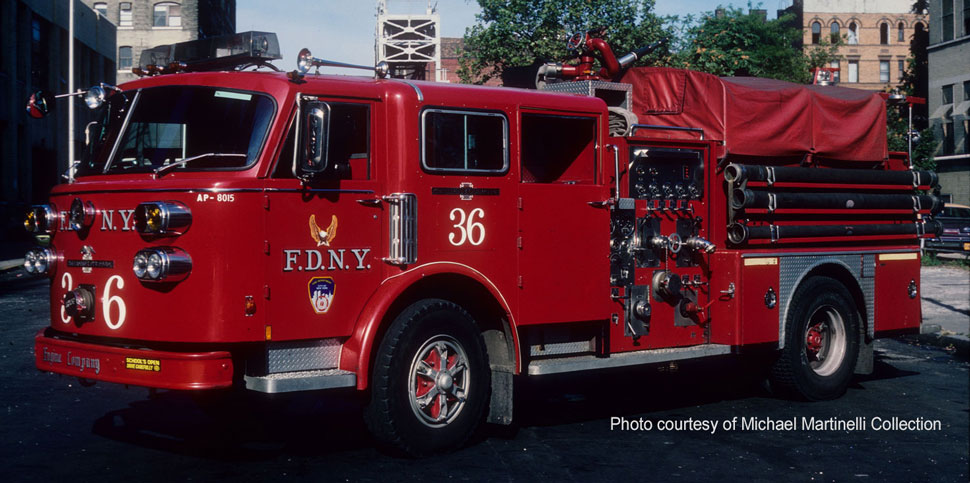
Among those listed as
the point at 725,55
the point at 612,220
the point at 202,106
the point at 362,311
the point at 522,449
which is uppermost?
the point at 725,55

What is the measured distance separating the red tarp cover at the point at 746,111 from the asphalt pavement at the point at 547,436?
2.37m

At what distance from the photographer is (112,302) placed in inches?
268

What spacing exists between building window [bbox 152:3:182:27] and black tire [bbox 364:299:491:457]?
6634cm

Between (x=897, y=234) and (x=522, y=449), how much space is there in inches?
208

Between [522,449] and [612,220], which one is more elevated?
[612,220]

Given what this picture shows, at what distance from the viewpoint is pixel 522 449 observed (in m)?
7.54

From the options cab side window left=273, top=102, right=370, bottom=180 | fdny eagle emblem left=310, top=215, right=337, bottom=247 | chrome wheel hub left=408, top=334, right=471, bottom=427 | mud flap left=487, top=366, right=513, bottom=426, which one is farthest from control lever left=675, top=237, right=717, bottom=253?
fdny eagle emblem left=310, top=215, right=337, bottom=247

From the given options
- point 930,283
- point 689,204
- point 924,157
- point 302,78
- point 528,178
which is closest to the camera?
point 302,78

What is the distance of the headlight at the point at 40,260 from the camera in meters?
7.29

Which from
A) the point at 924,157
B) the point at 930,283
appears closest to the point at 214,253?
the point at 930,283

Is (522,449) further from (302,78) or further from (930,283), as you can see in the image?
(930,283)

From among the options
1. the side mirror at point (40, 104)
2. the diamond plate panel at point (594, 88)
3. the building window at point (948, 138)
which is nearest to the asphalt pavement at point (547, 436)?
the side mirror at point (40, 104)

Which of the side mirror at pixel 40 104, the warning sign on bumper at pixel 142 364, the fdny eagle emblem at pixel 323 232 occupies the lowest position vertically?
the warning sign on bumper at pixel 142 364

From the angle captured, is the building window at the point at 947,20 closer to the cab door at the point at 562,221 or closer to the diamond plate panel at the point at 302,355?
the cab door at the point at 562,221
